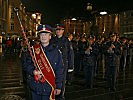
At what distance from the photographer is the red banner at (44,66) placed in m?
4.41

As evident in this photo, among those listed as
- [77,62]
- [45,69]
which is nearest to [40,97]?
[45,69]

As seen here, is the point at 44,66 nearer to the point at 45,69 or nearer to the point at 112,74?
the point at 45,69

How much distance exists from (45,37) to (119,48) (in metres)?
5.55

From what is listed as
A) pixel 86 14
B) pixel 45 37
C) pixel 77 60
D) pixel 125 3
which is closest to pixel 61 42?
pixel 45 37

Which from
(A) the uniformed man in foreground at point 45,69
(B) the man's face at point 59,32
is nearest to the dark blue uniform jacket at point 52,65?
(A) the uniformed man in foreground at point 45,69

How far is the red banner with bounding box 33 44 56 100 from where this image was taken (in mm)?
4406

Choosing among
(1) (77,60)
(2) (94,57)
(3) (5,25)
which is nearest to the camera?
(2) (94,57)

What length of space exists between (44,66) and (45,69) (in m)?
0.05

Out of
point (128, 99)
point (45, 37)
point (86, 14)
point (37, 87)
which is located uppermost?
point (86, 14)

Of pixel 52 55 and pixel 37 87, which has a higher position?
pixel 52 55

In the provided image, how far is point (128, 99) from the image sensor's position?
830 cm

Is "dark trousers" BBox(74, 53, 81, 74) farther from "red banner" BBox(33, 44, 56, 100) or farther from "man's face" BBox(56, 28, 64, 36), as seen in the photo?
"red banner" BBox(33, 44, 56, 100)

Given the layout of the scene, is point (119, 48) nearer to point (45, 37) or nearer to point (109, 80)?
point (109, 80)

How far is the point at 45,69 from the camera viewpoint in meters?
4.41
